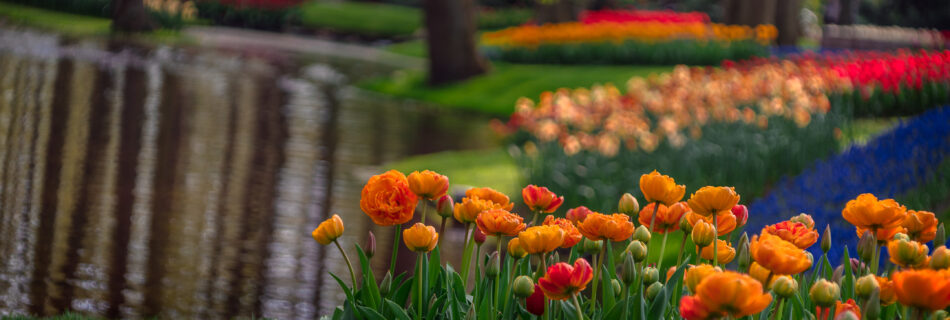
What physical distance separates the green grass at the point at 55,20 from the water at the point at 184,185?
7.94 m

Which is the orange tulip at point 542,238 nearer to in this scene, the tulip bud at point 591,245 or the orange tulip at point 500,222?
the orange tulip at point 500,222

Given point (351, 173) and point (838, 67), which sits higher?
point (838, 67)

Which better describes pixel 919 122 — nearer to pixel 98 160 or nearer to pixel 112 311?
pixel 112 311

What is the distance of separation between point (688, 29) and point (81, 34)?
45.4ft

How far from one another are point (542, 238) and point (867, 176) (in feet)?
14.4

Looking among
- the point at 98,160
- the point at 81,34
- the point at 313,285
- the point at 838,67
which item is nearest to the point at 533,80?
the point at 838,67

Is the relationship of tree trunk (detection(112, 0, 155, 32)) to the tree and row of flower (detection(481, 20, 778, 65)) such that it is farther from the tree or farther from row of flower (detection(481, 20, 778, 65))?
the tree

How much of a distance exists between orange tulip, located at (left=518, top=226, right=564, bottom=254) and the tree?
546 inches

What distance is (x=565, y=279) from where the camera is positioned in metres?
2.04

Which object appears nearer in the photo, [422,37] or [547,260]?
[547,260]

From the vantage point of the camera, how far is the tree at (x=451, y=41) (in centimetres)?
1588

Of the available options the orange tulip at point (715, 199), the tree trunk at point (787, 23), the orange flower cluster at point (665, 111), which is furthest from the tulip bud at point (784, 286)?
the tree trunk at point (787, 23)

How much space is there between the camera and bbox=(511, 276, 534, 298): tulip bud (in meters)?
2.23

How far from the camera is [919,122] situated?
7.12 metres
